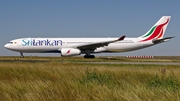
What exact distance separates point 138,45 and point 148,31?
3.13 m

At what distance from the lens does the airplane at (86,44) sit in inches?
1640

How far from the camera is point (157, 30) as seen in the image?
46.7m

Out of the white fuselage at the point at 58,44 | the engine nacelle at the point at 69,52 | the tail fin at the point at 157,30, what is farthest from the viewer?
the tail fin at the point at 157,30

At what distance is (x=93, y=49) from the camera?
1698 inches

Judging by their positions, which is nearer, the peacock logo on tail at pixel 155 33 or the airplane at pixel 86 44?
the airplane at pixel 86 44

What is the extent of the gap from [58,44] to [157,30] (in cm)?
1619

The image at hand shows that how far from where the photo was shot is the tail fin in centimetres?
4638

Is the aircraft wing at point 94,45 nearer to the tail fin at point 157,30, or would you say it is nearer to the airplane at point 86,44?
the airplane at point 86,44

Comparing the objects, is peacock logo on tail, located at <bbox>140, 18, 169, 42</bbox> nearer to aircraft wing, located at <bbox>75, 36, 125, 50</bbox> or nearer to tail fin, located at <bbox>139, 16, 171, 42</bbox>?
tail fin, located at <bbox>139, 16, 171, 42</bbox>

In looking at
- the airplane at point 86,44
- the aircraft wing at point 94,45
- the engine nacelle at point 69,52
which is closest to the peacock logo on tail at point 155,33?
the airplane at point 86,44

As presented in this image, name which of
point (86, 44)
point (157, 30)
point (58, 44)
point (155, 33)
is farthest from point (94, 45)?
point (157, 30)

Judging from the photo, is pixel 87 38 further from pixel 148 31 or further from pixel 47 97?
pixel 47 97

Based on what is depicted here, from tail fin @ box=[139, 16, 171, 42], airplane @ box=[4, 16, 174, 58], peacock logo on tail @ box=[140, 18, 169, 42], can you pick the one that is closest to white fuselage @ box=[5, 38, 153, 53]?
airplane @ box=[4, 16, 174, 58]

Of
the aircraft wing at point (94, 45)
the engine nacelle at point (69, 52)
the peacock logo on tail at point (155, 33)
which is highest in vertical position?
the peacock logo on tail at point (155, 33)
